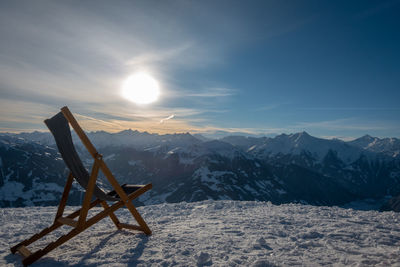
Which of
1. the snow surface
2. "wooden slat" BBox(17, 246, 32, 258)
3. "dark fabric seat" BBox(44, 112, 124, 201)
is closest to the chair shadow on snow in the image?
A: the snow surface

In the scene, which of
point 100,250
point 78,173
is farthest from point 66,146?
point 100,250

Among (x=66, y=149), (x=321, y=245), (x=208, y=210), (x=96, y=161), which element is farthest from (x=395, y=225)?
(x=66, y=149)

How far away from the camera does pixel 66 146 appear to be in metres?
6.43

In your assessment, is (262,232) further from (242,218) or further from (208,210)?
(208,210)

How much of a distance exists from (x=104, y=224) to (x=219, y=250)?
6.00 m

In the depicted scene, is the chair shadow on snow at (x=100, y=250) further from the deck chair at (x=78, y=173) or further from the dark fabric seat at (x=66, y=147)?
the dark fabric seat at (x=66, y=147)

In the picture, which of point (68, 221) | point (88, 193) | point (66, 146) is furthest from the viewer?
point (68, 221)

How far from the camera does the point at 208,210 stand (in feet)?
36.8

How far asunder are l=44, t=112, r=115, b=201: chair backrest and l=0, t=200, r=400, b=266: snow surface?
1.70 meters

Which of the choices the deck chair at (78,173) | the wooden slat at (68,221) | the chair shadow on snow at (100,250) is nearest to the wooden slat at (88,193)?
the deck chair at (78,173)

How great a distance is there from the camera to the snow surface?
5.20 m

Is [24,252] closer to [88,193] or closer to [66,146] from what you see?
[88,193]

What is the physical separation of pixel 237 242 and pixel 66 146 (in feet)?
18.1

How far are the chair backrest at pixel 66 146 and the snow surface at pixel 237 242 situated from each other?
1698 millimetres
